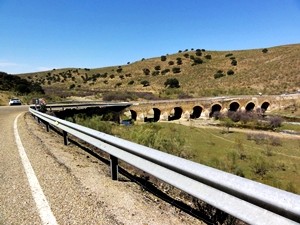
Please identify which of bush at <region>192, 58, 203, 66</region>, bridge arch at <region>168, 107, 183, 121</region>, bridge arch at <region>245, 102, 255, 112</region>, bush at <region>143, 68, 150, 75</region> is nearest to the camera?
bridge arch at <region>168, 107, 183, 121</region>

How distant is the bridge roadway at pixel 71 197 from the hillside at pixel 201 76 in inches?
2734

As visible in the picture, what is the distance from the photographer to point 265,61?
110 meters

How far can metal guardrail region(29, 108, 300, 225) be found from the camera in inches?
113

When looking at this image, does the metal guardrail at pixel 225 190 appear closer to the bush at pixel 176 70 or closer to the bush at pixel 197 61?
the bush at pixel 176 70

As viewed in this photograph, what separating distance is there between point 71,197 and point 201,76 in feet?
342

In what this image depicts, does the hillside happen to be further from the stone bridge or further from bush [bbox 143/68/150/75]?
the stone bridge

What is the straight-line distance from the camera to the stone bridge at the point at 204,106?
62134 mm

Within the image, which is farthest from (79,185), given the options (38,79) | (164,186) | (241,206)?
(38,79)

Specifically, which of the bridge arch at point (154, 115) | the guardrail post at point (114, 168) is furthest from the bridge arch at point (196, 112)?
the guardrail post at point (114, 168)

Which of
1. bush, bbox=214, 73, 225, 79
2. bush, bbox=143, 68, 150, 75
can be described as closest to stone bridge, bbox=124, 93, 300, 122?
bush, bbox=214, 73, 225, 79

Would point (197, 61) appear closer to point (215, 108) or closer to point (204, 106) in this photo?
point (215, 108)

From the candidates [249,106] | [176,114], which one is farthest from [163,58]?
[176,114]

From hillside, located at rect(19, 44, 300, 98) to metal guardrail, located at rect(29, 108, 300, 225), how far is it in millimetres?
72239

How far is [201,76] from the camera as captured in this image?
354 ft
